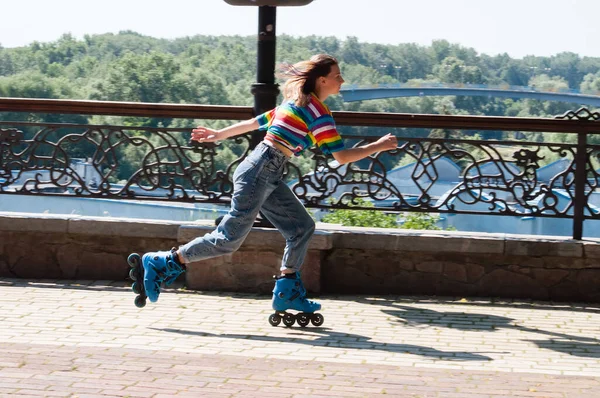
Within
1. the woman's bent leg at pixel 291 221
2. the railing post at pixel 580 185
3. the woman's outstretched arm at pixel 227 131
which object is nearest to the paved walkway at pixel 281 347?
the woman's bent leg at pixel 291 221

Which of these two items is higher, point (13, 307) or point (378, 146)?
point (378, 146)

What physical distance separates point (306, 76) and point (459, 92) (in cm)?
5745

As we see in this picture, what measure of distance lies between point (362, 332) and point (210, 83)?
74.2m

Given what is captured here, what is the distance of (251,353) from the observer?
568 centimetres

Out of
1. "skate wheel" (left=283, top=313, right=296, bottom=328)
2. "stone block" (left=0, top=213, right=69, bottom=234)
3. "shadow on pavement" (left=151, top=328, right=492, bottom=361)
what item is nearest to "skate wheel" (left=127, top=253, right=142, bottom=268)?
"shadow on pavement" (left=151, top=328, right=492, bottom=361)

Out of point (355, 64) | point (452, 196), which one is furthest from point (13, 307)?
point (355, 64)

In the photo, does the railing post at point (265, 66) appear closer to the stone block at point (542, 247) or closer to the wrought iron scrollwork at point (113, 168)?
the wrought iron scrollwork at point (113, 168)

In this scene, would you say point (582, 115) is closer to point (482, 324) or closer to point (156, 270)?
point (482, 324)

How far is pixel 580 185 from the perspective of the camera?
7871 millimetres

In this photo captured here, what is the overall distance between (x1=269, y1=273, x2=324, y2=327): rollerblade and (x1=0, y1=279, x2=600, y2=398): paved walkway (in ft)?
0.19

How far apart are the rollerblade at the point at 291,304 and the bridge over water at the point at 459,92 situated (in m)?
51.1

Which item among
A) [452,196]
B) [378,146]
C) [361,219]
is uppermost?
[378,146]

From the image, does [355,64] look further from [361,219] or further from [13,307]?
[13,307]

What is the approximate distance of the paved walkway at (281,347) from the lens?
4.83m
